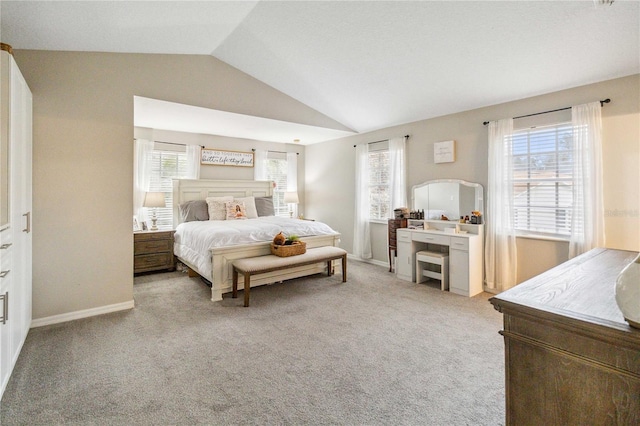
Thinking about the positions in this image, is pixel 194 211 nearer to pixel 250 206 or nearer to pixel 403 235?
pixel 250 206

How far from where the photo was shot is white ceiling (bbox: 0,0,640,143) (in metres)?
2.50

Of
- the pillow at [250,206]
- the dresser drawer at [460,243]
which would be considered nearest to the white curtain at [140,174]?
the pillow at [250,206]

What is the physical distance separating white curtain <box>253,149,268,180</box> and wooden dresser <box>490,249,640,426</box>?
5.78 metres

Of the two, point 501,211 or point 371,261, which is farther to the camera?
point 371,261

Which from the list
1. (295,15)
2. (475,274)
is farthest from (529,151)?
(295,15)

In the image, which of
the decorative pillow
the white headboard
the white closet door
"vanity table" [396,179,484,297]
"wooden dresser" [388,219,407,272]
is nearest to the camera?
the white closet door

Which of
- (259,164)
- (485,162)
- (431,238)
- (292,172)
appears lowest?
(431,238)

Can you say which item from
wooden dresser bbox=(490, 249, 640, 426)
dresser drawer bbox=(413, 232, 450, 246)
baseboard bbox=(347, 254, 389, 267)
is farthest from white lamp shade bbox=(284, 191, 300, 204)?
wooden dresser bbox=(490, 249, 640, 426)

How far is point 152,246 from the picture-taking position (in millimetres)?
4762

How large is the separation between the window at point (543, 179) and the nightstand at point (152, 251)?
4942 mm

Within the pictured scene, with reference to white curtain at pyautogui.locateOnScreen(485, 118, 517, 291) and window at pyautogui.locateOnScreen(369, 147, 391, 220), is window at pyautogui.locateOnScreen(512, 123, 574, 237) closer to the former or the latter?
white curtain at pyautogui.locateOnScreen(485, 118, 517, 291)

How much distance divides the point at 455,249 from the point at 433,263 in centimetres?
46

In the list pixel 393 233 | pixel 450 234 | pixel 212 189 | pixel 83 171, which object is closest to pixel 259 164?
pixel 212 189

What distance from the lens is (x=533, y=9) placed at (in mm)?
2430
